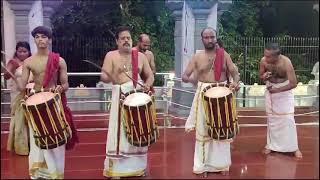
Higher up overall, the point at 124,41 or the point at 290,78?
the point at 124,41

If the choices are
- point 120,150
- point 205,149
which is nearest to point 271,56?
point 205,149

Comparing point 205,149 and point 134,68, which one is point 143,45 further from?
point 205,149

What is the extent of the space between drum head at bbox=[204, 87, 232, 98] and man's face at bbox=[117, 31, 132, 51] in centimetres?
92

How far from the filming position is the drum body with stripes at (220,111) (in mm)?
4504

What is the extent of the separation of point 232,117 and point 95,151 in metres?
2.20

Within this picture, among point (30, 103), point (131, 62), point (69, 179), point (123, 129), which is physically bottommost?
point (69, 179)

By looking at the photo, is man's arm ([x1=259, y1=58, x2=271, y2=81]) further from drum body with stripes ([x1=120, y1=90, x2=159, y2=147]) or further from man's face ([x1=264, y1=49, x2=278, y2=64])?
drum body with stripes ([x1=120, y1=90, x2=159, y2=147])

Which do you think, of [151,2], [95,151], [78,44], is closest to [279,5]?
[95,151]

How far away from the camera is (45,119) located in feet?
13.6

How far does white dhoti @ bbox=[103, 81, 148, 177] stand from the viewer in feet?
14.6

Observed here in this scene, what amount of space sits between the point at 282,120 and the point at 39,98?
2.92 m

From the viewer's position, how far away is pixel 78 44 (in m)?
11.9

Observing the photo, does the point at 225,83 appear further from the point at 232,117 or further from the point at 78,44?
the point at 78,44

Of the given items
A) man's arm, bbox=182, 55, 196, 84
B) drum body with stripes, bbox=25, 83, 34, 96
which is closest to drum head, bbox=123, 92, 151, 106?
man's arm, bbox=182, 55, 196, 84
